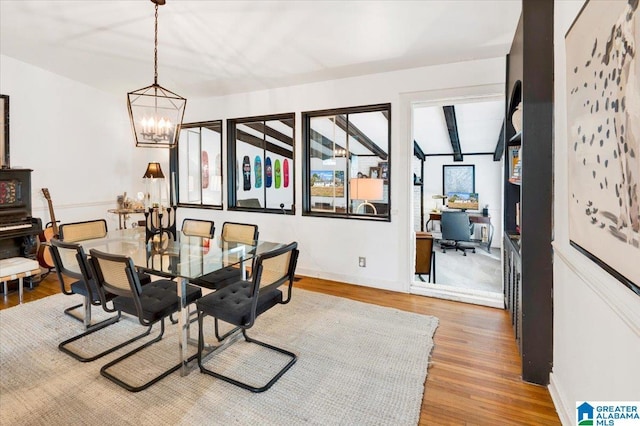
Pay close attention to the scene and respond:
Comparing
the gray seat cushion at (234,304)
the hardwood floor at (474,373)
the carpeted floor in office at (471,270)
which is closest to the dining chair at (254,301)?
the gray seat cushion at (234,304)

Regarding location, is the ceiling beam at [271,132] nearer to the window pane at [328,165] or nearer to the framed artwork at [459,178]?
the window pane at [328,165]

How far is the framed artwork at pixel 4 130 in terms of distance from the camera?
4148 mm

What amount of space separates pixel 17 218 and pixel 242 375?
144 inches

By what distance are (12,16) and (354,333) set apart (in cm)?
454

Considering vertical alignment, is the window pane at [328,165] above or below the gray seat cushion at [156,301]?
above

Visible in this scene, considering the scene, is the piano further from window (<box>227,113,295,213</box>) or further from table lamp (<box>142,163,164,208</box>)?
window (<box>227,113,295,213</box>)

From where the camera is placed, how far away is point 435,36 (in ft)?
9.74

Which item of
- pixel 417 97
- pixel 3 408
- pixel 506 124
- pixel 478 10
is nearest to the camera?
pixel 3 408

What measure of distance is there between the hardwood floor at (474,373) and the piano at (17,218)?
69 centimetres

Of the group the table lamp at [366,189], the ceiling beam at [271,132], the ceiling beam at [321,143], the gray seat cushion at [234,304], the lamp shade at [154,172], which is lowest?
the gray seat cushion at [234,304]

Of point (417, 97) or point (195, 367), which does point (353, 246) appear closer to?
point (417, 97)

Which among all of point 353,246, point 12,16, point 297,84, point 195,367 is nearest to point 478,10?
point 297,84

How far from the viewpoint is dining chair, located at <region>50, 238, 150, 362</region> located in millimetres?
2322

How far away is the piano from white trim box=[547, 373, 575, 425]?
17.0 ft
